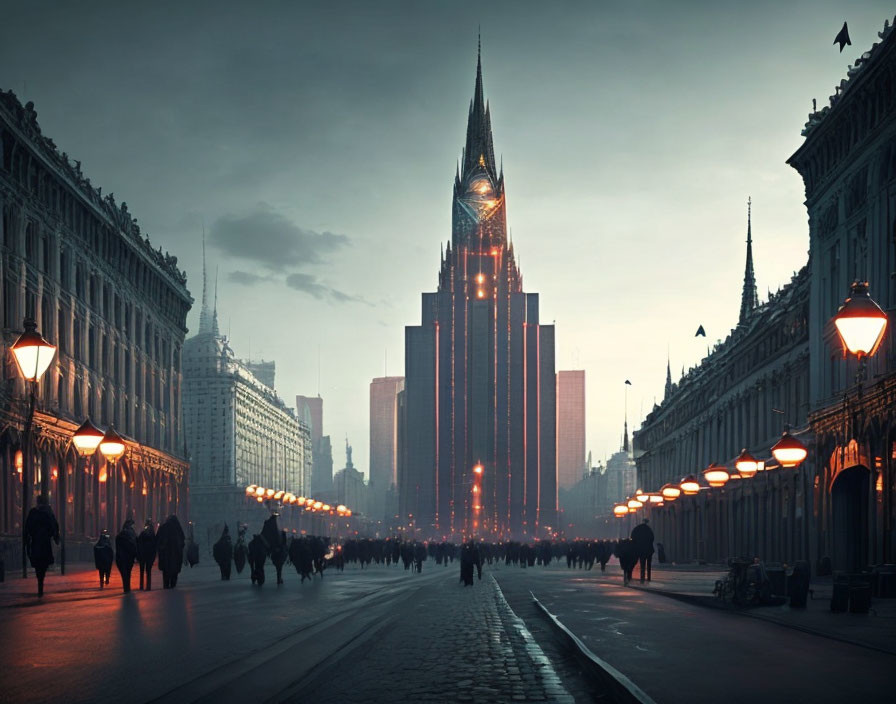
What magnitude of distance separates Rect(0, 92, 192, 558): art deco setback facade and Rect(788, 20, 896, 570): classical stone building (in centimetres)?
3126

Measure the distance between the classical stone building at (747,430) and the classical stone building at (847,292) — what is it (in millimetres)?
3821

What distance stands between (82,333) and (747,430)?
35.2 meters

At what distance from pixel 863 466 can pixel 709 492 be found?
37.6 m

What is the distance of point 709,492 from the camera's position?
79.4 metres

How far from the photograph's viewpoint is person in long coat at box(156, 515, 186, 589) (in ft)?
110

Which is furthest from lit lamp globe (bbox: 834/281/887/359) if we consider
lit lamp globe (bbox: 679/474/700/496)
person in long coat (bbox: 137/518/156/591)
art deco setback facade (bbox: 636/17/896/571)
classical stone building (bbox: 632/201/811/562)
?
classical stone building (bbox: 632/201/811/562)

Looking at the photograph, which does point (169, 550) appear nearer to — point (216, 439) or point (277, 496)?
point (277, 496)

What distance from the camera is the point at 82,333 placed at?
7250 centimetres


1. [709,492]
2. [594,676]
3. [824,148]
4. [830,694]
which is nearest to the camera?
[830,694]

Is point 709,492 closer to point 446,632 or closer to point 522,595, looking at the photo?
point 522,595

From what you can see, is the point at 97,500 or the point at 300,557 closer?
the point at 300,557

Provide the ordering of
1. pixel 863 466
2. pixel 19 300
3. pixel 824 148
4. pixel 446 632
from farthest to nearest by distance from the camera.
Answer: pixel 19 300, pixel 824 148, pixel 863 466, pixel 446 632

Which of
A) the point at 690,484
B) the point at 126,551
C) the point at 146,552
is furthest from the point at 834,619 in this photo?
the point at 690,484

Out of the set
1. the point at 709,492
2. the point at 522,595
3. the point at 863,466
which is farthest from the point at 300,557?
the point at 709,492
